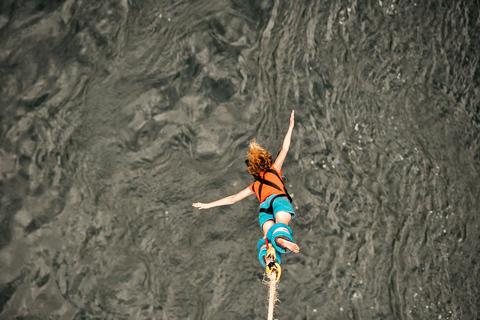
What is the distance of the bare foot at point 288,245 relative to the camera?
1.87 m

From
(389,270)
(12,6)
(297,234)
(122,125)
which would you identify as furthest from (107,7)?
(389,270)

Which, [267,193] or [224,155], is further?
[224,155]

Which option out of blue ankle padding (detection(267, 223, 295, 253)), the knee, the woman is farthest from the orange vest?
blue ankle padding (detection(267, 223, 295, 253))

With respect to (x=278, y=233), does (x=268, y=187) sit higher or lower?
higher

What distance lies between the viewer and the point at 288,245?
6.18 feet

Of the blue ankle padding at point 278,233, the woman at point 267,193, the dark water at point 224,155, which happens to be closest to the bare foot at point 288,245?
the blue ankle padding at point 278,233

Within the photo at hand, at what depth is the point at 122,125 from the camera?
2.45 meters

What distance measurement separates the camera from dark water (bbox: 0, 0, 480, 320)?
240cm

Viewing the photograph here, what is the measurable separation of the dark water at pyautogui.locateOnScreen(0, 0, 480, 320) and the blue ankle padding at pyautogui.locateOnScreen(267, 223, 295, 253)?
→ 53 centimetres

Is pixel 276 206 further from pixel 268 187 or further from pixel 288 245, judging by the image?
pixel 288 245

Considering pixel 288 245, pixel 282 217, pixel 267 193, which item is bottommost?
pixel 288 245

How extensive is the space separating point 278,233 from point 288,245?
9cm

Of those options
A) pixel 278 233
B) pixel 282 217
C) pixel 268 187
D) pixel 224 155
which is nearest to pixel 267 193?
pixel 268 187

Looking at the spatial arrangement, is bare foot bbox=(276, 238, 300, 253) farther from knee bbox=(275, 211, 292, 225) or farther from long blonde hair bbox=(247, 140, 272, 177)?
long blonde hair bbox=(247, 140, 272, 177)
